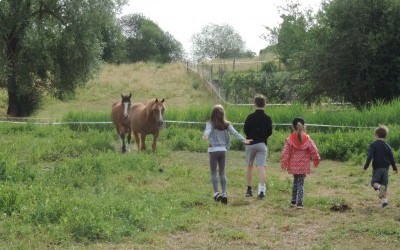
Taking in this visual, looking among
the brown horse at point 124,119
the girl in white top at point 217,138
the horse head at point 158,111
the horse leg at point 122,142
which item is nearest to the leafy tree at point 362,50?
the brown horse at point 124,119

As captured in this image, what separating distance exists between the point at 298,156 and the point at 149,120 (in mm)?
7383

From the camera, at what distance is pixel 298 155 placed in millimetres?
9016

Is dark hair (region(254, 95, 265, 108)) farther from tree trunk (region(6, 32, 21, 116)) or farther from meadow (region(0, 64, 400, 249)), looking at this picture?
tree trunk (region(6, 32, 21, 116))

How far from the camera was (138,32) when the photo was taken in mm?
102000

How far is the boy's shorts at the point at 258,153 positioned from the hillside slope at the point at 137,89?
26.7m

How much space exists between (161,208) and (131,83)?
38.2 m

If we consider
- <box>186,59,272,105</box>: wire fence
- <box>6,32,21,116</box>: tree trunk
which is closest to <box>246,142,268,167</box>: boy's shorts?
<box>6,32,21,116</box>: tree trunk

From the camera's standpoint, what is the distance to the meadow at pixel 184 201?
664cm

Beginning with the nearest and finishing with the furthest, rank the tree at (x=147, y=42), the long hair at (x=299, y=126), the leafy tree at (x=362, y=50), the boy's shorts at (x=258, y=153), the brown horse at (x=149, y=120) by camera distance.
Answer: the long hair at (x=299, y=126)
the boy's shorts at (x=258, y=153)
the brown horse at (x=149, y=120)
the leafy tree at (x=362, y=50)
the tree at (x=147, y=42)

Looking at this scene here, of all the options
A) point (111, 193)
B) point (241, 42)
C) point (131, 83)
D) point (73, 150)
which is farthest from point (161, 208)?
point (241, 42)

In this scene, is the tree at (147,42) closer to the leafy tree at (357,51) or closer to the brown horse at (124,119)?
the leafy tree at (357,51)

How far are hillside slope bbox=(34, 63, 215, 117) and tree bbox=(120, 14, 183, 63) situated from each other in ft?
131

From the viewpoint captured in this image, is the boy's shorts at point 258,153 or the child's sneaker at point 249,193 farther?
the child's sneaker at point 249,193

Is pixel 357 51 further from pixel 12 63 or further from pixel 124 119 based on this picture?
pixel 12 63
